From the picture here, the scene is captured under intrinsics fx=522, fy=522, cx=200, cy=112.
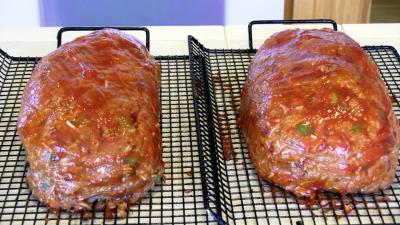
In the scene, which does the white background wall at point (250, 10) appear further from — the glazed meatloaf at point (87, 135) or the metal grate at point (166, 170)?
the glazed meatloaf at point (87, 135)

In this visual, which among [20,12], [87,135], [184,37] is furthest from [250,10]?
[87,135]

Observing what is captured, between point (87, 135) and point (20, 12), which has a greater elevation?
point (87, 135)

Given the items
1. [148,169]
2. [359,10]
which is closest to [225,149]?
[148,169]

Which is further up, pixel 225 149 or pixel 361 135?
pixel 361 135

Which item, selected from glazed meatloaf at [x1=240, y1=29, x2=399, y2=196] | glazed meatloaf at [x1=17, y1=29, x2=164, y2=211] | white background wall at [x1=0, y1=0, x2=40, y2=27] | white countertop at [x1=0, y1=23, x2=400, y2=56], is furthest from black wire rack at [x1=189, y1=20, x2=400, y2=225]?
white background wall at [x1=0, y1=0, x2=40, y2=27]

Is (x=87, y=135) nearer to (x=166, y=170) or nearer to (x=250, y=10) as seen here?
(x=166, y=170)

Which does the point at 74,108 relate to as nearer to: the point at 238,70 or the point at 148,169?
the point at 148,169

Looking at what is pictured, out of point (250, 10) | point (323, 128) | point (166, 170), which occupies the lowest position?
point (250, 10)

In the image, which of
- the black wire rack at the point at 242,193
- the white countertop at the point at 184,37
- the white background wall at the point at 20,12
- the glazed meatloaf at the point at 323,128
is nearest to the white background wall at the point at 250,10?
the white countertop at the point at 184,37
